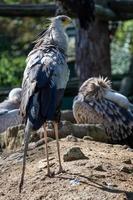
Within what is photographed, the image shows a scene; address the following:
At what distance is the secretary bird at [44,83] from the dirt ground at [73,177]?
0.15 meters

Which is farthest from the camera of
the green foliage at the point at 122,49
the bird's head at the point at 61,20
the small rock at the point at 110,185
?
the green foliage at the point at 122,49

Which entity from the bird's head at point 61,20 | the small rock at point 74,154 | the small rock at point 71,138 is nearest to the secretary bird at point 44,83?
the bird's head at point 61,20

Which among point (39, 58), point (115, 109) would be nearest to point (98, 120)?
point (115, 109)

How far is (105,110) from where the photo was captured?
9.36 m

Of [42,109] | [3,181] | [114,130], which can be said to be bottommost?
[114,130]

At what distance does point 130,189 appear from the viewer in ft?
18.3

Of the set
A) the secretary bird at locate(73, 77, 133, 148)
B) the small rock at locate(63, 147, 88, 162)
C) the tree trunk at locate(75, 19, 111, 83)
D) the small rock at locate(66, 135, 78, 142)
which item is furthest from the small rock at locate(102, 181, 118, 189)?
the tree trunk at locate(75, 19, 111, 83)

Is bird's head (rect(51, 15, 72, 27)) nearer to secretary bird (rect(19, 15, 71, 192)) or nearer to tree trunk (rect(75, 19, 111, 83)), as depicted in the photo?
secretary bird (rect(19, 15, 71, 192))

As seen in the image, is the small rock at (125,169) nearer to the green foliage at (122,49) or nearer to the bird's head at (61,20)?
the bird's head at (61,20)

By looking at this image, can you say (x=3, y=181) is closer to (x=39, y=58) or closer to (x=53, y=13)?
(x=39, y=58)

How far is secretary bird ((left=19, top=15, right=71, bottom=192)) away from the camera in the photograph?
5.62 m

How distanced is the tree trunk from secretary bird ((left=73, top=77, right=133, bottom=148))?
115 inches

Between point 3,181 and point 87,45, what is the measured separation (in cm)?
662

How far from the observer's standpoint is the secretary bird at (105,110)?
9.30 m
